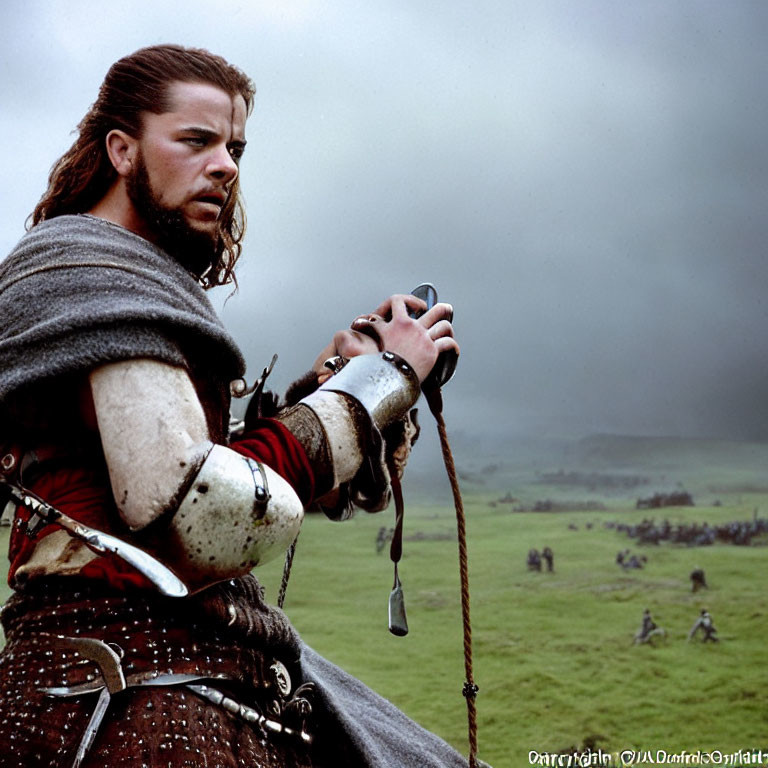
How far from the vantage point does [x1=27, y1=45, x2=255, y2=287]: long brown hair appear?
2.11 m

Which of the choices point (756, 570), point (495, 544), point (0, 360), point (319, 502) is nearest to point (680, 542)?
point (756, 570)

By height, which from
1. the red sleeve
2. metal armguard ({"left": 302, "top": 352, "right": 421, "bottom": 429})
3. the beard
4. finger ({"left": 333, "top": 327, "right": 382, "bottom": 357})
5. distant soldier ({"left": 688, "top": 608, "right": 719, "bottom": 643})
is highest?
the beard

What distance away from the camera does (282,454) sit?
1.79m

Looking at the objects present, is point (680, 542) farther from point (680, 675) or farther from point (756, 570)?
point (680, 675)

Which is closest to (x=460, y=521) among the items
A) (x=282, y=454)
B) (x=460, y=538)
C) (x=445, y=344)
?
(x=460, y=538)

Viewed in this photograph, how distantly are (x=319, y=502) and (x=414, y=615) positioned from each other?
30.2 ft

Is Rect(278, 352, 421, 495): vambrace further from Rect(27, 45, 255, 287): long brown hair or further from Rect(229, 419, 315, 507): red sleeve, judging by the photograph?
Rect(27, 45, 255, 287): long brown hair

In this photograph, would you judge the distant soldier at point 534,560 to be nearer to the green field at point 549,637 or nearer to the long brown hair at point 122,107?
the green field at point 549,637

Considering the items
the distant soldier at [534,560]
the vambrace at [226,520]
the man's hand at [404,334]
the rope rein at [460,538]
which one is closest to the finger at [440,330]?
the man's hand at [404,334]

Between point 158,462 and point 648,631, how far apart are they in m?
10.7

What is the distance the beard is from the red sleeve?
52cm

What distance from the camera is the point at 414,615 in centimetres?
1125

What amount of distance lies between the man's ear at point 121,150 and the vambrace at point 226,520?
2.69ft

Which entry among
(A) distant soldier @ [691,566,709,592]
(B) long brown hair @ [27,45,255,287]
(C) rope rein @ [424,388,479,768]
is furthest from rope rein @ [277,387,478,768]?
(A) distant soldier @ [691,566,709,592]
